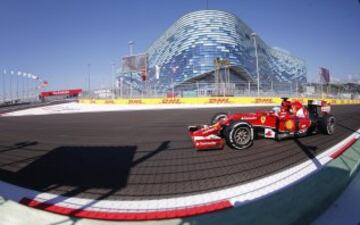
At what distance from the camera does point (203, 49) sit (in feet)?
223

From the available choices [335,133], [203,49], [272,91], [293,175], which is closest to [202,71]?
[203,49]

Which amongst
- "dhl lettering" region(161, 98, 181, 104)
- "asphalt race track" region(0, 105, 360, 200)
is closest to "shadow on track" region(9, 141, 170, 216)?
"asphalt race track" region(0, 105, 360, 200)

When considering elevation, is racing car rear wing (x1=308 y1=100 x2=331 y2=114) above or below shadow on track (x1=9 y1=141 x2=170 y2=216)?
above

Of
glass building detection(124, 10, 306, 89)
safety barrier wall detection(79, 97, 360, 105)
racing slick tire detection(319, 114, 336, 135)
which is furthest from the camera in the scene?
glass building detection(124, 10, 306, 89)

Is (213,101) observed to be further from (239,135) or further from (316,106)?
(239,135)

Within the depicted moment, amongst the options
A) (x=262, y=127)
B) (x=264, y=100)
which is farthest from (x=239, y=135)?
(x=264, y=100)

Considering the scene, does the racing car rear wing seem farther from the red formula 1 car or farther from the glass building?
the glass building

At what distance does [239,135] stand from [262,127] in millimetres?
1042

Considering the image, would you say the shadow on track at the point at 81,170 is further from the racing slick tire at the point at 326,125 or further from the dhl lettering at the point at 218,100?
the dhl lettering at the point at 218,100

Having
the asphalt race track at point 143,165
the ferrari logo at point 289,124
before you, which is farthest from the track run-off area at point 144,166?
the ferrari logo at point 289,124

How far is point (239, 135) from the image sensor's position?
6398 millimetres

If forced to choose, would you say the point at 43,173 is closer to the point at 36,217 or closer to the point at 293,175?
the point at 36,217

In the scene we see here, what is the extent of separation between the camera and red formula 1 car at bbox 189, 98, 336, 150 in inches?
249

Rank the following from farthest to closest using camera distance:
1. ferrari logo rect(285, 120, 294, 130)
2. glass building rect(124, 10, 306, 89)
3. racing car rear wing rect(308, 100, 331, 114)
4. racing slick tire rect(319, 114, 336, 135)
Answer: glass building rect(124, 10, 306, 89) < racing car rear wing rect(308, 100, 331, 114) < racing slick tire rect(319, 114, 336, 135) < ferrari logo rect(285, 120, 294, 130)
